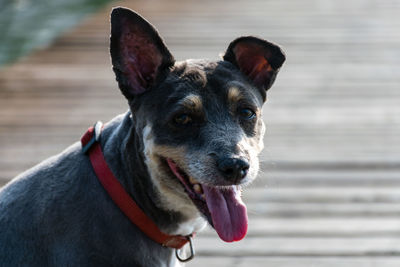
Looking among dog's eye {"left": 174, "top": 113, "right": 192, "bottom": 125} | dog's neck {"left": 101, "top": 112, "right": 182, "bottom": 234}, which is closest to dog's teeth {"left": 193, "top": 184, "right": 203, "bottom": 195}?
dog's neck {"left": 101, "top": 112, "right": 182, "bottom": 234}

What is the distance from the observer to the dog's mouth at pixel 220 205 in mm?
3246

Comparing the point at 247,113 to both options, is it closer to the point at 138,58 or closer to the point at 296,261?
the point at 138,58

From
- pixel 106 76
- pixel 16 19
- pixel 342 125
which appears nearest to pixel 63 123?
pixel 106 76

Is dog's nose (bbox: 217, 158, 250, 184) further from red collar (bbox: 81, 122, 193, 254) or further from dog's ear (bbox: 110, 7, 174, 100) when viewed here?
dog's ear (bbox: 110, 7, 174, 100)

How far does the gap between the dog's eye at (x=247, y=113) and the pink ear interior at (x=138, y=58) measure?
450 mm

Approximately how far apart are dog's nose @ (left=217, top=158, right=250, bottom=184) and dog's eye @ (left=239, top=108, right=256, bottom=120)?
321 millimetres

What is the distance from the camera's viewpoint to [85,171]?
3.33 metres

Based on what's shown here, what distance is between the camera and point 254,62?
3.58m

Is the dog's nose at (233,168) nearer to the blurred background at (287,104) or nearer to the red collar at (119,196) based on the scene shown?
the red collar at (119,196)

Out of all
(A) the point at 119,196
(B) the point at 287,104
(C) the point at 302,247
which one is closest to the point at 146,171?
(A) the point at 119,196

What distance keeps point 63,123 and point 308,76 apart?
2.73 meters

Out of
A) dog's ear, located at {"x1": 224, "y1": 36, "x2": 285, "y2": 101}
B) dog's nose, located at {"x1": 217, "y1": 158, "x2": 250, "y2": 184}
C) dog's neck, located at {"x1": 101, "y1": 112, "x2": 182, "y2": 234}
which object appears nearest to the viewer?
dog's nose, located at {"x1": 217, "y1": 158, "x2": 250, "y2": 184}

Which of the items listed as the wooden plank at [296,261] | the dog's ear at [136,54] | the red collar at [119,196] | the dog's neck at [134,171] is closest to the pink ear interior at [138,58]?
the dog's ear at [136,54]

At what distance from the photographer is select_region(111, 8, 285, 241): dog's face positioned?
10.6 feet
